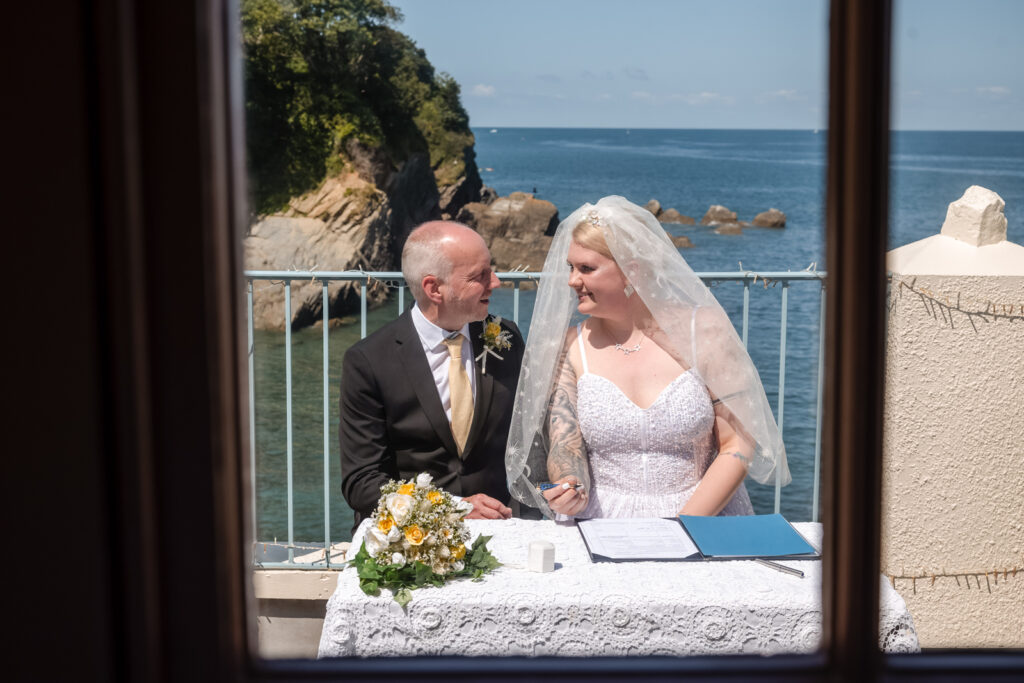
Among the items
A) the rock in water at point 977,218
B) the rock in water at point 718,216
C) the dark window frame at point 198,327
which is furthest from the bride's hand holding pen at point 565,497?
the rock in water at point 718,216

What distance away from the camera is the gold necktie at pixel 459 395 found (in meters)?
2.77

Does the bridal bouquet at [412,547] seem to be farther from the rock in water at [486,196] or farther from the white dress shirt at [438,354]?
the rock in water at [486,196]

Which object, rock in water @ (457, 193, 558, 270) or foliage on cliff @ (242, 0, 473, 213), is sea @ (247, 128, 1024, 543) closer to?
rock in water @ (457, 193, 558, 270)

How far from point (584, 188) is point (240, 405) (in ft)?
181

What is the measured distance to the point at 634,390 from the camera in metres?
2.62

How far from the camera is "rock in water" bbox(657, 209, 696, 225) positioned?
4534 cm

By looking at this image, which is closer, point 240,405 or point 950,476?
point 240,405

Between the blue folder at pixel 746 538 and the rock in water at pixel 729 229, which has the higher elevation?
the rock in water at pixel 729 229

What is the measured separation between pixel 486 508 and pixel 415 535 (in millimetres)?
738

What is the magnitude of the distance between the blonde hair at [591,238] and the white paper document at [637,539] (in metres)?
0.82

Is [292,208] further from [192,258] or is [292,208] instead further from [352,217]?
[192,258]

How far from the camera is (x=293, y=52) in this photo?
2294cm

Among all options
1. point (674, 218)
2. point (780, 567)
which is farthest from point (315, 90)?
point (674, 218)

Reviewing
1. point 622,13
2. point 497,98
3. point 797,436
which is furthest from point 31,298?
point 622,13
